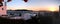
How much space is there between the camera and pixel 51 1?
2.43m

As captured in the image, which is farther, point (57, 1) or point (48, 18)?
point (57, 1)

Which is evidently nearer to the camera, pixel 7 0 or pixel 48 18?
pixel 48 18

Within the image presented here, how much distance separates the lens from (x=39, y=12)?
7.66ft

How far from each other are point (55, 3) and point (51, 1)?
82 millimetres

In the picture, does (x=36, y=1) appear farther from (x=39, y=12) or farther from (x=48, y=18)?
(x=48, y=18)

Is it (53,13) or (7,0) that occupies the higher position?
(7,0)

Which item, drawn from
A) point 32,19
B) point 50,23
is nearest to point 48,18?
point 50,23

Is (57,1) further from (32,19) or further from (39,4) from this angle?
(32,19)

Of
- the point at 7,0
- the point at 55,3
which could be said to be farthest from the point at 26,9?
the point at 55,3

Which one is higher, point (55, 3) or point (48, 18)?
point (55, 3)

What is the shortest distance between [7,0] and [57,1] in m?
0.92

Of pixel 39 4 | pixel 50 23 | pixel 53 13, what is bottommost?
pixel 50 23

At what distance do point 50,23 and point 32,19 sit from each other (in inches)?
12.5

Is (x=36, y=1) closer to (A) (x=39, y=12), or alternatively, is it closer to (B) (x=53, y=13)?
(A) (x=39, y=12)
